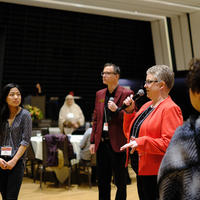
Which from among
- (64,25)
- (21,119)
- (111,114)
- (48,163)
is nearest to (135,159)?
(111,114)

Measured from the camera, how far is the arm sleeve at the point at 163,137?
6.32 ft

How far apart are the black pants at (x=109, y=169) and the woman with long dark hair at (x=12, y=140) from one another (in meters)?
0.81

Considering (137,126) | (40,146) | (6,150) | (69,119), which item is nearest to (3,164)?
(6,150)

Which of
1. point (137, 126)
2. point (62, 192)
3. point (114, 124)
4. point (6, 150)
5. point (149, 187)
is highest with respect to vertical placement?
point (114, 124)

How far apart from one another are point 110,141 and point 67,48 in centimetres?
823

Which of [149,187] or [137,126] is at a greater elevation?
[137,126]

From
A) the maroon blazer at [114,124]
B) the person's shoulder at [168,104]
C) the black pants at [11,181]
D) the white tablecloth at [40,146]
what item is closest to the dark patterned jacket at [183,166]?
the person's shoulder at [168,104]

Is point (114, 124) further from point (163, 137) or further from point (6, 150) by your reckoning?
point (163, 137)

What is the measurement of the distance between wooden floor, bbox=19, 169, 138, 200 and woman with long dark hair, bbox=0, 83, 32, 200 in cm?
231

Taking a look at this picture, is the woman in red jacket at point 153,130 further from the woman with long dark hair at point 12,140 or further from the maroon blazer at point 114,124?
the woman with long dark hair at point 12,140

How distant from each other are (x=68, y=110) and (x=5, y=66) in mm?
3787

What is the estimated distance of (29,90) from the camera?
33.7 ft

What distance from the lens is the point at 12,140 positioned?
2.71m

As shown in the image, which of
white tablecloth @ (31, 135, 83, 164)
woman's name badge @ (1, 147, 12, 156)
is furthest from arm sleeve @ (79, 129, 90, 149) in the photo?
woman's name badge @ (1, 147, 12, 156)
